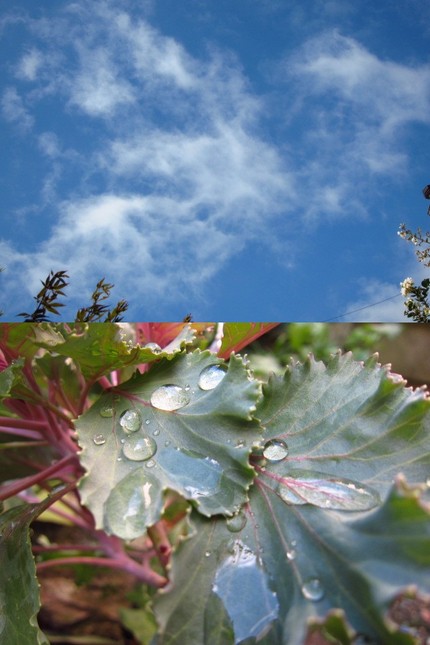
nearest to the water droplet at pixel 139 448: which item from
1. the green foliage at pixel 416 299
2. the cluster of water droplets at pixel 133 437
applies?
the cluster of water droplets at pixel 133 437

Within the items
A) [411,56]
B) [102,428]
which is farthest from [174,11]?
[102,428]

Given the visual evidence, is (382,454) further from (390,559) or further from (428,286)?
(428,286)

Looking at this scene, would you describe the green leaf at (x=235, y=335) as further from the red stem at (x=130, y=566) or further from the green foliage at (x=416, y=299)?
the green foliage at (x=416, y=299)

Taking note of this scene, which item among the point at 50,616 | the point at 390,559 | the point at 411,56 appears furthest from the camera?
the point at 411,56

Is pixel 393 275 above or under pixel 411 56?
under

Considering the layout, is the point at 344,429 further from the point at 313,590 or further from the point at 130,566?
the point at 130,566

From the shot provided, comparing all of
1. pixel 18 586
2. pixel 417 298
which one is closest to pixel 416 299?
pixel 417 298
